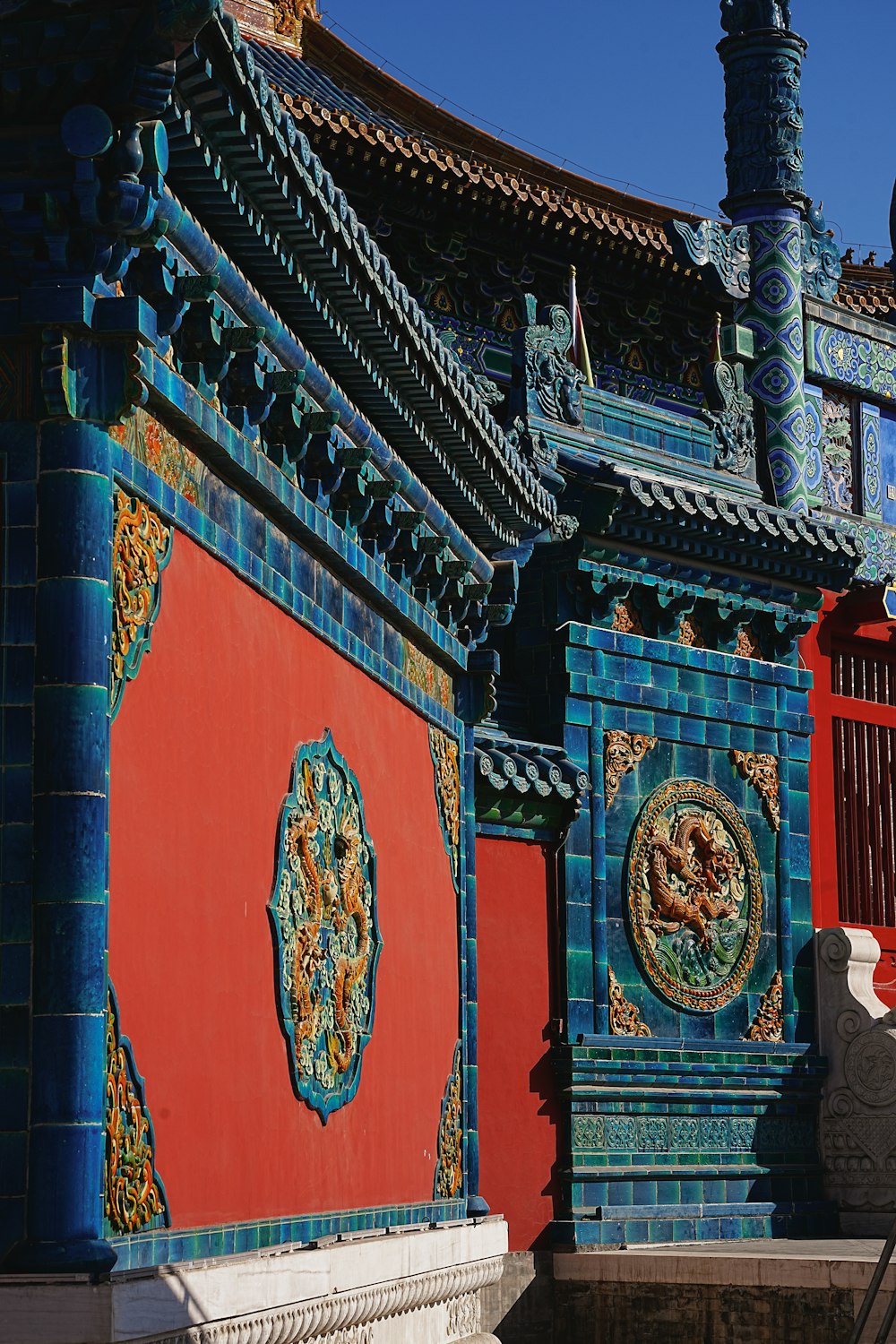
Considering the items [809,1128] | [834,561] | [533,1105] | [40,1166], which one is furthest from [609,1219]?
[40,1166]

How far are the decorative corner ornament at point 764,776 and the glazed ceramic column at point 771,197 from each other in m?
2.29

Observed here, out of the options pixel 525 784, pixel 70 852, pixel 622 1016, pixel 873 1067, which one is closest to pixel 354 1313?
pixel 70 852

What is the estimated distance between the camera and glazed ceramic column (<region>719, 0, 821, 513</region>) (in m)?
16.9

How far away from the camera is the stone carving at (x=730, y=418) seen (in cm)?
1639

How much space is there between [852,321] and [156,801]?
11.7 metres

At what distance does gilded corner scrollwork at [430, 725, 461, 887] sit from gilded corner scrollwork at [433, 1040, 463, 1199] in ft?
3.37

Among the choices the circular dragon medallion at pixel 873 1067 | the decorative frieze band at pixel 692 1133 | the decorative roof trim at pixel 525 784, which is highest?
the decorative roof trim at pixel 525 784

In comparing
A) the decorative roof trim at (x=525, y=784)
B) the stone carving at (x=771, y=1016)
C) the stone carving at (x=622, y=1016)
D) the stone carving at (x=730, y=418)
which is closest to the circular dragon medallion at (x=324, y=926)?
the decorative roof trim at (x=525, y=784)

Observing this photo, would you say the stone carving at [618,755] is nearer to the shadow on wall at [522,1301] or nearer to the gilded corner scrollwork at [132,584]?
the shadow on wall at [522,1301]

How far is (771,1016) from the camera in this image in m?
15.3

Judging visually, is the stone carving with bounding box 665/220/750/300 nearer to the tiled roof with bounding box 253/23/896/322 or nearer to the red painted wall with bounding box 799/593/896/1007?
the tiled roof with bounding box 253/23/896/322

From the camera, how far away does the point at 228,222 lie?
7859 millimetres

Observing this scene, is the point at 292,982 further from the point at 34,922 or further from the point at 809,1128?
the point at 809,1128

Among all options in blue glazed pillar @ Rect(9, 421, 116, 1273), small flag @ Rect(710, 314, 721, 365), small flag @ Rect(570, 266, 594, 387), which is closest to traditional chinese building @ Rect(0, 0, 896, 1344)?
blue glazed pillar @ Rect(9, 421, 116, 1273)
